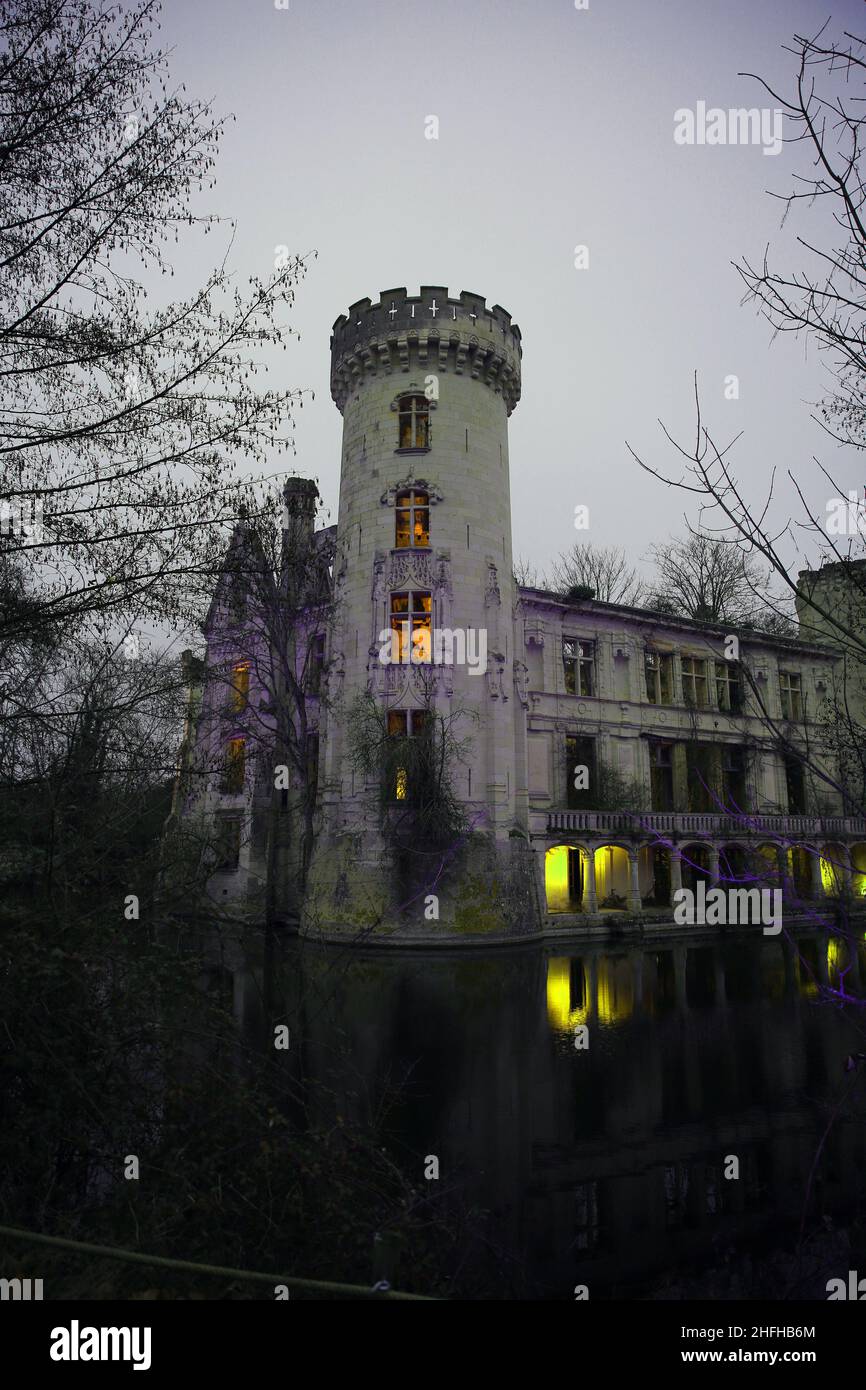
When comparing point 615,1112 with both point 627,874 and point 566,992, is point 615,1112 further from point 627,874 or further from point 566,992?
point 627,874

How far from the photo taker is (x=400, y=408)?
88.8 feet

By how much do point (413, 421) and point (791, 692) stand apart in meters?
23.8

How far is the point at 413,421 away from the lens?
87.9ft

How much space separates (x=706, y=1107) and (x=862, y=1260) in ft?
11.9

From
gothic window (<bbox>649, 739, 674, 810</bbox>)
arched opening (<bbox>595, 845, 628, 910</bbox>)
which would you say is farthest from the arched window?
arched opening (<bbox>595, 845, 628, 910</bbox>)

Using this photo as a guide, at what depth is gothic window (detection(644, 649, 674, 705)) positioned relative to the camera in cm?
3297

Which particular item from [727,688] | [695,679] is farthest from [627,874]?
[727,688]

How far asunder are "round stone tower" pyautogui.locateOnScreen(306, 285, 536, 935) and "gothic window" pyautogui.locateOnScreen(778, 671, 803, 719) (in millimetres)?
17987

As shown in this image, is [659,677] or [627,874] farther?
[659,677]

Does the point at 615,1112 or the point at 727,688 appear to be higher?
the point at 727,688

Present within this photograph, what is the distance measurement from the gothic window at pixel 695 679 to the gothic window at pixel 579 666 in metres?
5.24

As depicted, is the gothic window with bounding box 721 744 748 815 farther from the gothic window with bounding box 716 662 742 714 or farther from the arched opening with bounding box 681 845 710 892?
the arched opening with bounding box 681 845 710 892
